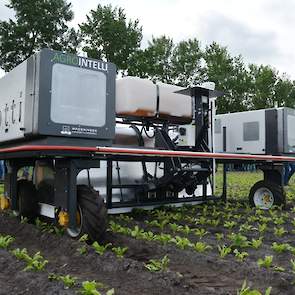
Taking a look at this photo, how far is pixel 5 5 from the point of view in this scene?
101 ft

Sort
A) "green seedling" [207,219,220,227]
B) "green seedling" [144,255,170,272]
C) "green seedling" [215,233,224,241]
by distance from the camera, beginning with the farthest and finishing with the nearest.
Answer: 1. "green seedling" [207,219,220,227]
2. "green seedling" [215,233,224,241]
3. "green seedling" [144,255,170,272]

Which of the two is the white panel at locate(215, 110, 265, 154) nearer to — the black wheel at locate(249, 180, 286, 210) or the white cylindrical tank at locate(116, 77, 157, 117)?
the black wheel at locate(249, 180, 286, 210)

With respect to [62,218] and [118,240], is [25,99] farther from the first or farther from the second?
[118,240]

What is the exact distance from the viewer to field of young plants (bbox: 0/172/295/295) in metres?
3.91

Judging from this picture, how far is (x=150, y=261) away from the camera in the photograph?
463 cm

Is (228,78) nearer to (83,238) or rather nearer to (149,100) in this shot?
(149,100)

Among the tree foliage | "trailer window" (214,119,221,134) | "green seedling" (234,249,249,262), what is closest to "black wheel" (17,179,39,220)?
"green seedling" (234,249,249,262)

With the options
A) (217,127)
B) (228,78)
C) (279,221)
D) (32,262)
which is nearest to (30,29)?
(228,78)

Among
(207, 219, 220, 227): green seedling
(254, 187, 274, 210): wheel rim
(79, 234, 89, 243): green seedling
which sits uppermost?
(254, 187, 274, 210): wheel rim

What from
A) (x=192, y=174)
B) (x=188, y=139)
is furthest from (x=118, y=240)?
(x=188, y=139)

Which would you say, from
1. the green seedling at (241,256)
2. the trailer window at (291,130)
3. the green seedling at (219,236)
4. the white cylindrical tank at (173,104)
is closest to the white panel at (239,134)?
the trailer window at (291,130)

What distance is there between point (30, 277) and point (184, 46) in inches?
1478

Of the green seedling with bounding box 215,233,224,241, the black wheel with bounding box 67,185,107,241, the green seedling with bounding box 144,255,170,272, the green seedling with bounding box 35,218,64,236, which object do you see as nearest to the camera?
the green seedling with bounding box 144,255,170,272

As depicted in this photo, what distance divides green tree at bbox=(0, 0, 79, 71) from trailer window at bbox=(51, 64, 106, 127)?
83.5 feet
